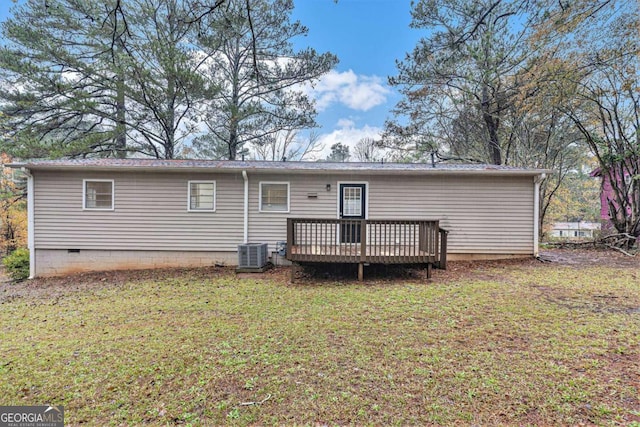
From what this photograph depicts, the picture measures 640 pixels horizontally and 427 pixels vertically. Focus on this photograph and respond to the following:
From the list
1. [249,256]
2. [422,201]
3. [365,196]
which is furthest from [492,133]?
[249,256]

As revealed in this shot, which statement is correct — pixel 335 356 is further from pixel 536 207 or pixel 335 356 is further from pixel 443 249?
pixel 536 207

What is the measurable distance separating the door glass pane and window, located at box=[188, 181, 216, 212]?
11.5ft

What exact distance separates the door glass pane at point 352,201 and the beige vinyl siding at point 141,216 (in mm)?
2756

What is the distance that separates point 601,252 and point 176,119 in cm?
1653

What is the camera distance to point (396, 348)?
304 centimetres

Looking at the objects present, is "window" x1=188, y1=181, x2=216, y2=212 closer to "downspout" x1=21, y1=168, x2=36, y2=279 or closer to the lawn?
the lawn

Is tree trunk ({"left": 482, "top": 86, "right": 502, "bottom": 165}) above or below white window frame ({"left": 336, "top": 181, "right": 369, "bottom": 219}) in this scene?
above

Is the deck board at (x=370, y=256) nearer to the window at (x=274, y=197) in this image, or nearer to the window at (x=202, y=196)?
the window at (x=274, y=197)

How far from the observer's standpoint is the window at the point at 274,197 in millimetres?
7816

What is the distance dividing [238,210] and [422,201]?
16.2 ft

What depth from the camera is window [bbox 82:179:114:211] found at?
25.1 ft

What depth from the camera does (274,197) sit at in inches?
310

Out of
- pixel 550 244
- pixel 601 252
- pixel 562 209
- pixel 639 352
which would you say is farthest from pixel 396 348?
pixel 562 209

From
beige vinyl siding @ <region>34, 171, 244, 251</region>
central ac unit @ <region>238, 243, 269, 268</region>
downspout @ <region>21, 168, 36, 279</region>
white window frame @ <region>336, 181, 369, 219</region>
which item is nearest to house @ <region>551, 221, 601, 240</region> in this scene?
white window frame @ <region>336, 181, 369, 219</region>
